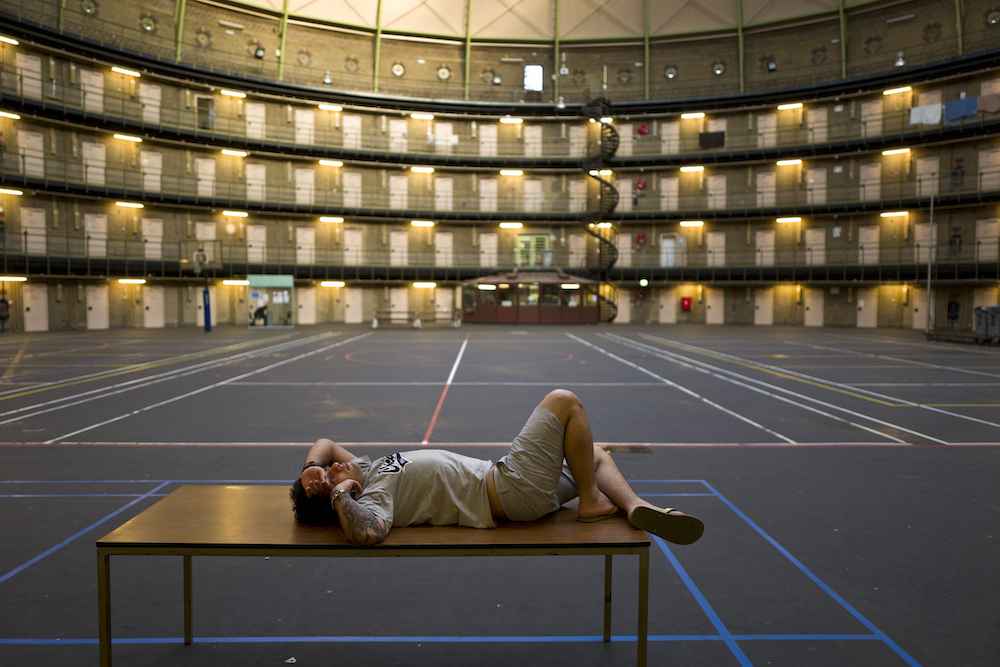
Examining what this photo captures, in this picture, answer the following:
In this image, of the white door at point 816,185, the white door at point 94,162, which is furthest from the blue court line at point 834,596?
the white door at point 816,185

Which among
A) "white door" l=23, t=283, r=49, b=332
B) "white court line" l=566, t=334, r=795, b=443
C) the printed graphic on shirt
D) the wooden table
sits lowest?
"white court line" l=566, t=334, r=795, b=443

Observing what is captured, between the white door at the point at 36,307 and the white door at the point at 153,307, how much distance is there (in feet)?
17.9

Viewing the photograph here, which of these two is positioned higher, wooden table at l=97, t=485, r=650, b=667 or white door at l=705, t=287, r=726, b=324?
white door at l=705, t=287, r=726, b=324

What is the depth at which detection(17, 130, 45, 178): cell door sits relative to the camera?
33.6m

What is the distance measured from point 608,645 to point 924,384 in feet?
46.6

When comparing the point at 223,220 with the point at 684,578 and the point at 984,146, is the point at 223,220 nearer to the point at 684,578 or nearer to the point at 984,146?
the point at 684,578

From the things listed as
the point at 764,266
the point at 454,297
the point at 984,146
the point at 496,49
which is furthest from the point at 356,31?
the point at 984,146

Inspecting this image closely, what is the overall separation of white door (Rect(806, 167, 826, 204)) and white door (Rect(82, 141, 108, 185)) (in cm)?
4768

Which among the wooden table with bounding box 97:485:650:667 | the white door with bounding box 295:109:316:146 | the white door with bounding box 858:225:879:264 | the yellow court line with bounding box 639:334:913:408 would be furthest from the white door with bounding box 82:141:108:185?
the white door with bounding box 858:225:879:264

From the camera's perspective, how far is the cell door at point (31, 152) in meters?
33.6

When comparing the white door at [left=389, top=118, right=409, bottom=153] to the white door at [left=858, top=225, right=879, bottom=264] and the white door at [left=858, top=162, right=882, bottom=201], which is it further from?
the white door at [left=858, top=225, right=879, bottom=264]

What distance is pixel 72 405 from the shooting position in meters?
11.2

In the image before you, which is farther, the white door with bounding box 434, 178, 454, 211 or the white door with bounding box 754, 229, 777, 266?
the white door with bounding box 434, 178, 454, 211

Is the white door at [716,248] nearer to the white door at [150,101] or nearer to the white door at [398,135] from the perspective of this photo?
the white door at [398,135]
